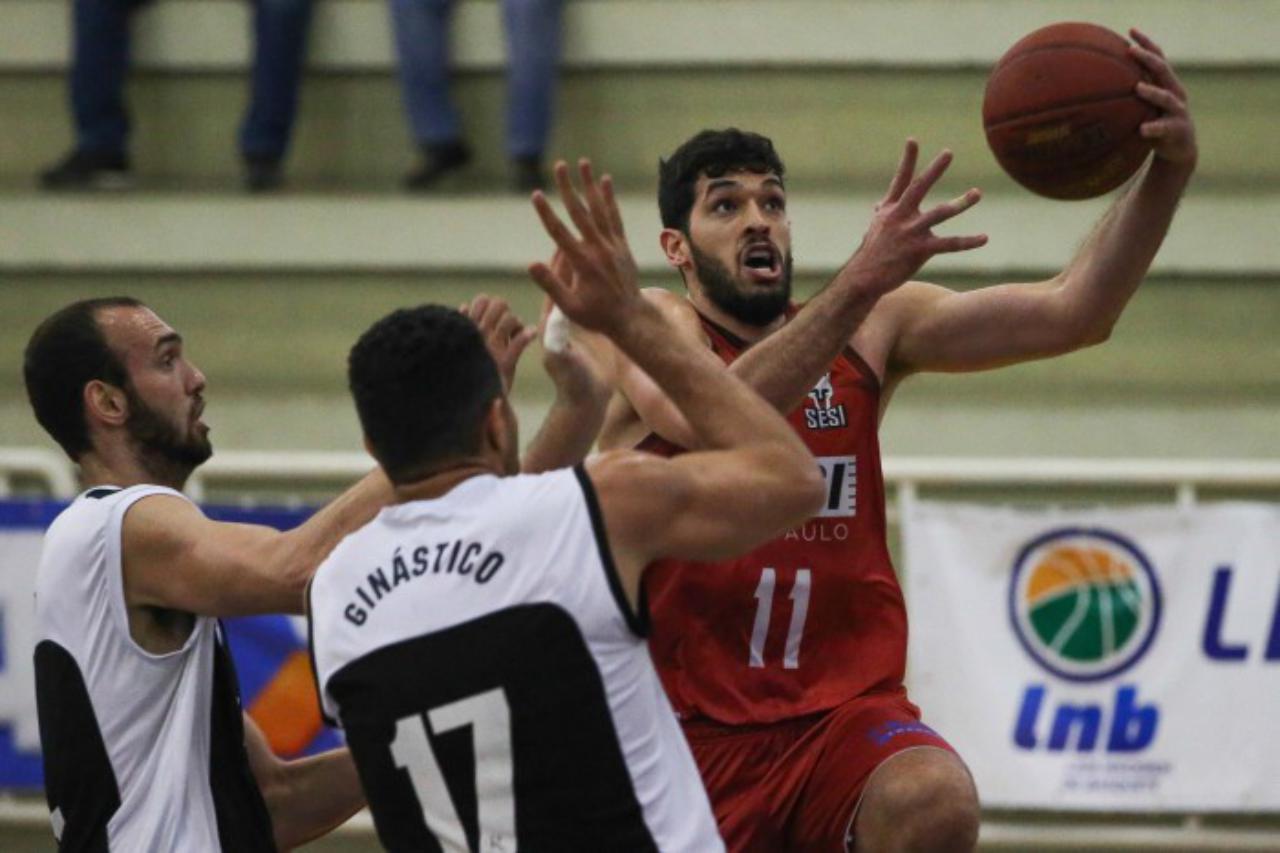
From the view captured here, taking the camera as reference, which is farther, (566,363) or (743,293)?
(743,293)

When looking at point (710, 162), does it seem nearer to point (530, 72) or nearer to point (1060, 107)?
point (1060, 107)

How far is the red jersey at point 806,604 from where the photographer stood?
190 inches

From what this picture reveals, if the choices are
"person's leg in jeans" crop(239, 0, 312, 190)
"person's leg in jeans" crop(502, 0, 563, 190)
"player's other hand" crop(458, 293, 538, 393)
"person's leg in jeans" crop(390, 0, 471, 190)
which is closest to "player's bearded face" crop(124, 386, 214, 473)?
"player's other hand" crop(458, 293, 538, 393)

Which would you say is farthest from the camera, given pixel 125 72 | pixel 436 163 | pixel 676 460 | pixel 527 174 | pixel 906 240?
Result: pixel 125 72

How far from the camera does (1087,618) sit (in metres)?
7.06

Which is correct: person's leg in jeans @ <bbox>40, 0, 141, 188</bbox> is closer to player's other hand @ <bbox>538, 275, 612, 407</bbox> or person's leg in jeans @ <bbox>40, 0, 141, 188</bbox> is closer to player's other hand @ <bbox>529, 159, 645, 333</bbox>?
player's other hand @ <bbox>538, 275, 612, 407</bbox>

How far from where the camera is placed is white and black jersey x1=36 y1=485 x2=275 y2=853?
423cm

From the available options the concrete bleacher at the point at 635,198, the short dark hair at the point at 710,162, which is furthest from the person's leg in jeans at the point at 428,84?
the short dark hair at the point at 710,162

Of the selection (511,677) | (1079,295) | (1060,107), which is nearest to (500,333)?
(511,677)

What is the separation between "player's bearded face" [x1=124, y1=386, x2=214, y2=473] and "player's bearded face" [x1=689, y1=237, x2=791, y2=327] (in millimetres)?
1214

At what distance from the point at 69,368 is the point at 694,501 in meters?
1.49

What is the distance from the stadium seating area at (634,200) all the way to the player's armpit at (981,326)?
10.9 feet

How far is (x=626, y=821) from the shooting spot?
139 inches

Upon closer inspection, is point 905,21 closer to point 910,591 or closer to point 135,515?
point 910,591
